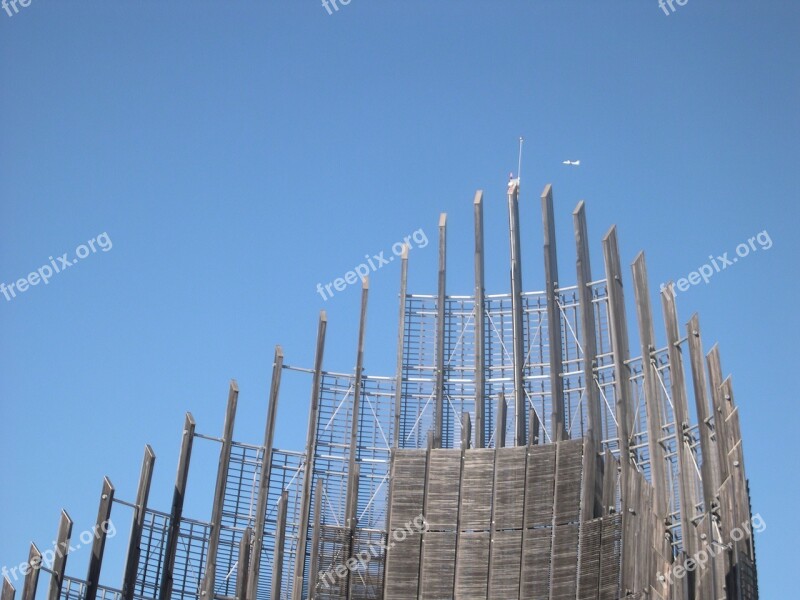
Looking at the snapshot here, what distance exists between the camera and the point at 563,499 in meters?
26.1

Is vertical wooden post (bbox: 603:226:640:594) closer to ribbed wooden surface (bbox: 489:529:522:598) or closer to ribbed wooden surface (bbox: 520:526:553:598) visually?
ribbed wooden surface (bbox: 520:526:553:598)

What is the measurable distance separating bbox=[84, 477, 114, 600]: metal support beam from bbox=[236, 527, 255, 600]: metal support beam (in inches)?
104

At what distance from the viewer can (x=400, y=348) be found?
3052 cm

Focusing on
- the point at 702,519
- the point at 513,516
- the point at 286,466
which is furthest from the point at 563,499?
the point at 286,466

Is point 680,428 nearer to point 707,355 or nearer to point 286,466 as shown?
point 707,355

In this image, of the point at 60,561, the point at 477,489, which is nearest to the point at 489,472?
the point at 477,489

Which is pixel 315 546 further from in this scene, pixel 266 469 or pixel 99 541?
pixel 99 541

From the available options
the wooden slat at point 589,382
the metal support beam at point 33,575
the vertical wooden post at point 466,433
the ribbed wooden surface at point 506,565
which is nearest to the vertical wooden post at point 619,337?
the wooden slat at point 589,382

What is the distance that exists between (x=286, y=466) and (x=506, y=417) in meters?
4.99

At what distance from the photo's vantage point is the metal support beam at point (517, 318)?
2870 cm

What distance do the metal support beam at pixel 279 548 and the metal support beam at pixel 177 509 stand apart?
2030mm

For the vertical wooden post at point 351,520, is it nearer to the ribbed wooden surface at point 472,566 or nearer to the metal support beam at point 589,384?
the ribbed wooden surface at point 472,566

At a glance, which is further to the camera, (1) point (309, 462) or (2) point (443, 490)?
(1) point (309, 462)

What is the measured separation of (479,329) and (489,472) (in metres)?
3.88
